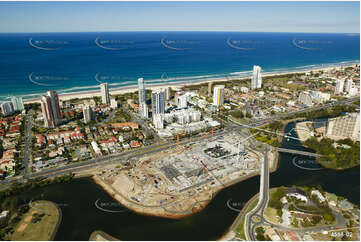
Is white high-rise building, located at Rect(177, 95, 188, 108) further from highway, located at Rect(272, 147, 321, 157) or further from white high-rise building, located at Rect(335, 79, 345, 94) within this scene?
white high-rise building, located at Rect(335, 79, 345, 94)

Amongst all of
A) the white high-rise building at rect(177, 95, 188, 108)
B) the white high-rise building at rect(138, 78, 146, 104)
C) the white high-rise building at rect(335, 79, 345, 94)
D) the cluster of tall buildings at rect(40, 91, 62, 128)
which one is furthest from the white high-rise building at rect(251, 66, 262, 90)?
the cluster of tall buildings at rect(40, 91, 62, 128)

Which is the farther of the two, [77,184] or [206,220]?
[77,184]

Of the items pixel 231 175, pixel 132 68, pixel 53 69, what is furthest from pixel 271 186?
pixel 53 69

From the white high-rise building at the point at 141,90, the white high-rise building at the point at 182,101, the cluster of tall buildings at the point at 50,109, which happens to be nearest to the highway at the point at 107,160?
the white high-rise building at the point at 182,101

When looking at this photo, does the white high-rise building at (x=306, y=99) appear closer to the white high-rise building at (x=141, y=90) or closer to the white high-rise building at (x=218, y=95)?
the white high-rise building at (x=218, y=95)

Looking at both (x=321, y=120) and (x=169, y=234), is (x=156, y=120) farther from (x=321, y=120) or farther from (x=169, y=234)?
(x=321, y=120)
